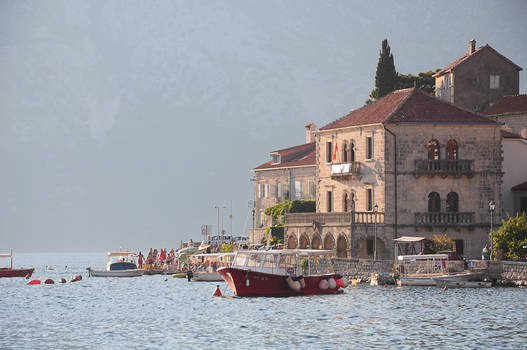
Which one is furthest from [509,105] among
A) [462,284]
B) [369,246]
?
[462,284]

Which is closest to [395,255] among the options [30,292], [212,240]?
[30,292]

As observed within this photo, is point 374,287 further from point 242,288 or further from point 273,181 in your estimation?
point 273,181

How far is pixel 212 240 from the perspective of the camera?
134500mm

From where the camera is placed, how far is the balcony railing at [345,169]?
8194 centimetres

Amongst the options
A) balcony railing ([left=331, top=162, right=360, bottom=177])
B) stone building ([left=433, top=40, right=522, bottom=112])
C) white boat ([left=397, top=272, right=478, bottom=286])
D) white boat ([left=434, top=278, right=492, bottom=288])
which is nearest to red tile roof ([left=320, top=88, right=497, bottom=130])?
balcony railing ([left=331, top=162, right=360, bottom=177])

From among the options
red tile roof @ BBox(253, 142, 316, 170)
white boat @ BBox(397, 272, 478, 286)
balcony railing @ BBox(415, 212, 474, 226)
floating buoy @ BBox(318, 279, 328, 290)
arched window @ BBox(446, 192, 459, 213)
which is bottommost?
floating buoy @ BBox(318, 279, 328, 290)

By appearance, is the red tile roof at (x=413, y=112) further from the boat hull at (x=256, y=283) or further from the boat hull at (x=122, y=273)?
the boat hull at (x=122, y=273)

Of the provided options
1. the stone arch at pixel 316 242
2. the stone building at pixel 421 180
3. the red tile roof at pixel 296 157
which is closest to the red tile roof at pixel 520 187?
the stone building at pixel 421 180

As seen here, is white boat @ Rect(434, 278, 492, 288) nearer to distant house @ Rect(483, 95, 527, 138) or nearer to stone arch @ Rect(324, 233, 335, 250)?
stone arch @ Rect(324, 233, 335, 250)

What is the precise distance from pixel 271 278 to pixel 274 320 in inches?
496

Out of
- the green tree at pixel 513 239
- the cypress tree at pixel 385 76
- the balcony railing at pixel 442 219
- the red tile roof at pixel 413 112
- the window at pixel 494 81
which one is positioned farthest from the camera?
the cypress tree at pixel 385 76

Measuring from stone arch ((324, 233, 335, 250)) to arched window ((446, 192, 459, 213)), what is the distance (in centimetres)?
921

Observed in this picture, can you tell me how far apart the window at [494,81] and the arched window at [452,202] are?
963 inches

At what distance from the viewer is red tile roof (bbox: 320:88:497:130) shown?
80.1 m
